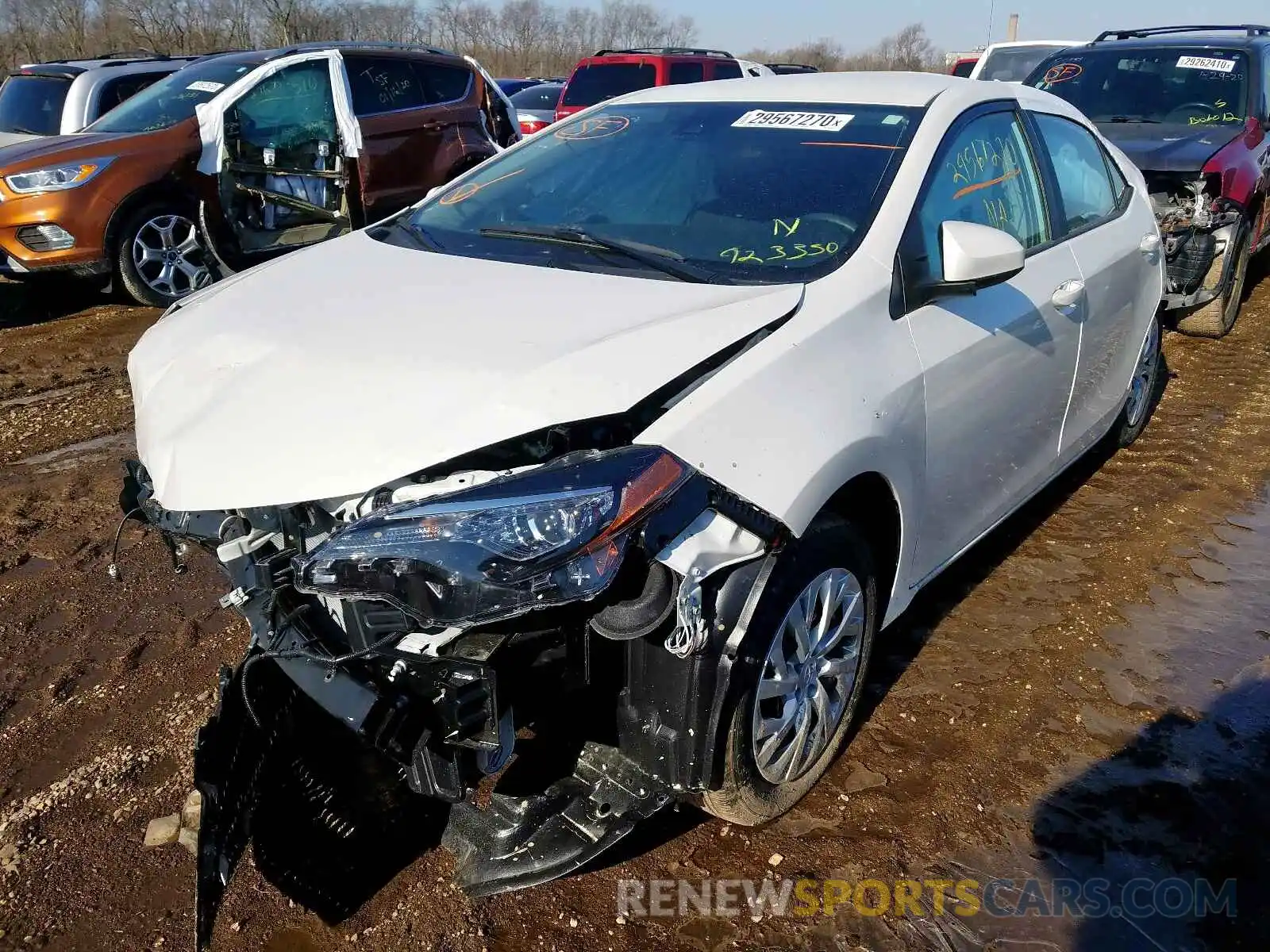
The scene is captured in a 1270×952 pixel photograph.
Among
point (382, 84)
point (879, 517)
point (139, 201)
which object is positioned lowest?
point (879, 517)

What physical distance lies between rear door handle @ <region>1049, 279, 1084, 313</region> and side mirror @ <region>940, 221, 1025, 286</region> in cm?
75

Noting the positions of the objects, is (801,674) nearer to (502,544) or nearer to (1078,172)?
(502,544)

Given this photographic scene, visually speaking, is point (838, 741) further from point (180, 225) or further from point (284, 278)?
point (180, 225)

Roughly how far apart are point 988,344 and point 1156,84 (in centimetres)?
595

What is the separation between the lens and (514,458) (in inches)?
81.2

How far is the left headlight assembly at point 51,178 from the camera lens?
6.84m

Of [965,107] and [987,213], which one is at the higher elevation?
[965,107]

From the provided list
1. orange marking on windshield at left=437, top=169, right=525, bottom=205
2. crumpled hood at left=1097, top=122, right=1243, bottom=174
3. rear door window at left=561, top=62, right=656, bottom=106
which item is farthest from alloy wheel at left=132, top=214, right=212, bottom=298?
crumpled hood at left=1097, top=122, right=1243, bottom=174

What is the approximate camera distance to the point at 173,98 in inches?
304

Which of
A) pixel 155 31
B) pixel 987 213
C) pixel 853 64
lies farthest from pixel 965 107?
pixel 853 64

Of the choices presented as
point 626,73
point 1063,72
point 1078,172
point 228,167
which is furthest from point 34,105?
point 1078,172

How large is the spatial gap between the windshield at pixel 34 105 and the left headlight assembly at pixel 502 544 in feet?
30.2

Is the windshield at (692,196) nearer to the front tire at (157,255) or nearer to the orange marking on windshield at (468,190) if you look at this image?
the orange marking on windshield at (468,190)

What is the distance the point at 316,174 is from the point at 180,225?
3.54 ft
